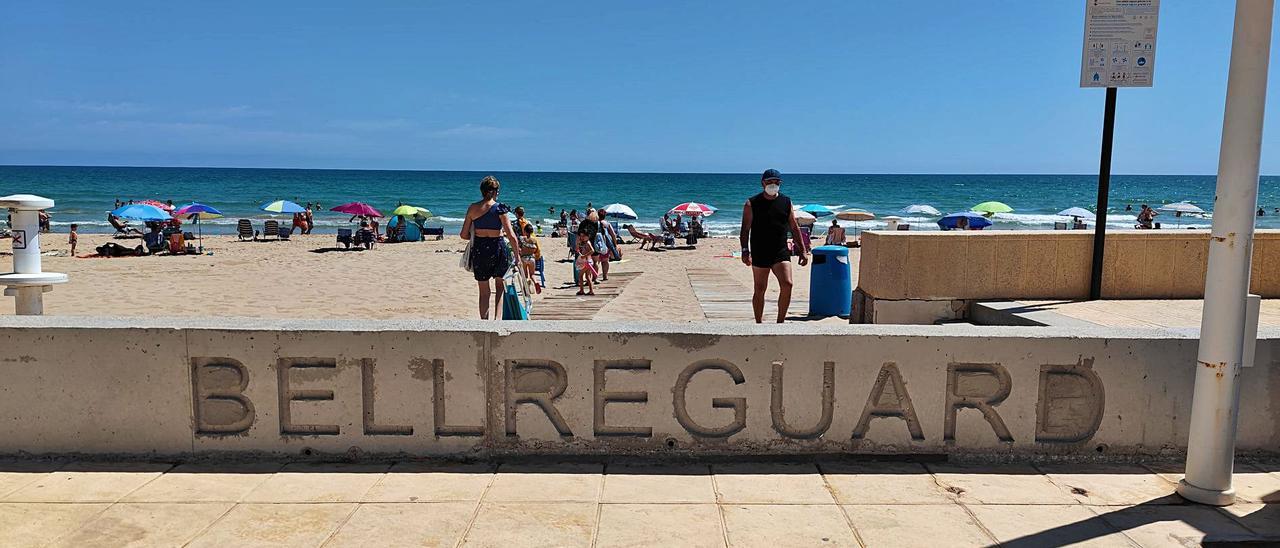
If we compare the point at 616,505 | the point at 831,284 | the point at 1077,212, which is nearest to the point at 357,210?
the point at 831,284

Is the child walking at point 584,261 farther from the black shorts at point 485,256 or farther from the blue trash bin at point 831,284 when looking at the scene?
the black shorts at point 485,256

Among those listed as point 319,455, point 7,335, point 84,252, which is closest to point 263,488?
point 319,455

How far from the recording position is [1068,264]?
824 cm

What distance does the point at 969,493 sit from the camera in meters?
3.84

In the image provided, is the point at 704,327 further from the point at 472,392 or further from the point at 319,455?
the point at 319,455

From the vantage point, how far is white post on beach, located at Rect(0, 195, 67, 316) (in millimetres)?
5480

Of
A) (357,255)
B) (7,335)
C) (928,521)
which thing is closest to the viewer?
(928,521)

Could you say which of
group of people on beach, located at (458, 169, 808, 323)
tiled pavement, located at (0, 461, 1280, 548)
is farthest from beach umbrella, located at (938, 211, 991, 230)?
tiled pavement, located at (0, 461, 1280, 548)

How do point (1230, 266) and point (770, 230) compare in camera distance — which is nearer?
point (1230, 266)

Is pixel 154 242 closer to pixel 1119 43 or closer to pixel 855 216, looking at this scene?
pixel 855 216

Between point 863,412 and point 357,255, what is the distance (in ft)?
71.1

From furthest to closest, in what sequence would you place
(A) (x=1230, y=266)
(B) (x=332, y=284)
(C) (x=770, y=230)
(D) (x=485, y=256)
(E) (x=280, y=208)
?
(E) (x=280, y=208)
(B) (x=332, y=284)
(D) (x=485, y=256)
(C) (x=770, y=230)
(A) (x=1230, y=266)

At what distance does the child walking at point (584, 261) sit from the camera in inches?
543

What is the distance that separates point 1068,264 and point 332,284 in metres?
12.4
